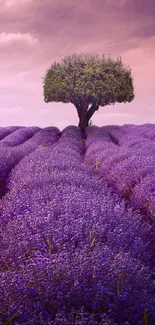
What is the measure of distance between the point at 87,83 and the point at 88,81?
0.10m

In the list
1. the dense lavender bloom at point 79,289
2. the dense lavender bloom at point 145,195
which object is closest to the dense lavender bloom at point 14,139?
the dense lavender bloom at point 145,195

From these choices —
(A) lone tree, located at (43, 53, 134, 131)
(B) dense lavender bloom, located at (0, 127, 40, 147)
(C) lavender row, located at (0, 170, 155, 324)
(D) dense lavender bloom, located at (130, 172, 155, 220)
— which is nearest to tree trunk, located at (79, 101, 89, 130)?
(A) lone tree, located at (43, 53, 134, 131)

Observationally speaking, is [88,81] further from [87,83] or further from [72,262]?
[72,262]

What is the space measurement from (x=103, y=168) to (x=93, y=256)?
15.8 ft

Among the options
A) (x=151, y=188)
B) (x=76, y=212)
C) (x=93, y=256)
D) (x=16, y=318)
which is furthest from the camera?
(x=151, y=188)

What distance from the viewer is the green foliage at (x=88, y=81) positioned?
16016 millimetres

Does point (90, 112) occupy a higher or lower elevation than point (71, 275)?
higher

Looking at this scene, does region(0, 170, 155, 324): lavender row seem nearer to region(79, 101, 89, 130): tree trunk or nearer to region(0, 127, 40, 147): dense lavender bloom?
region(0, 127, 40, 147): dense lavender bloom

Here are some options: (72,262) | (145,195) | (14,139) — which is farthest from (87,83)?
(72,262)

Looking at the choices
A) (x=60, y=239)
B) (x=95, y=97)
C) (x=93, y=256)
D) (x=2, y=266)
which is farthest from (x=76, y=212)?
(x=95, y=97)

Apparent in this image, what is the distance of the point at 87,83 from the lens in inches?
623

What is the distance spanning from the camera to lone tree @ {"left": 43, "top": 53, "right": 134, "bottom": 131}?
52.6ft

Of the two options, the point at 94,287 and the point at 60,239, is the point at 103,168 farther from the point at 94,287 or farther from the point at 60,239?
the point at 94,287

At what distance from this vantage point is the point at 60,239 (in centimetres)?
225
